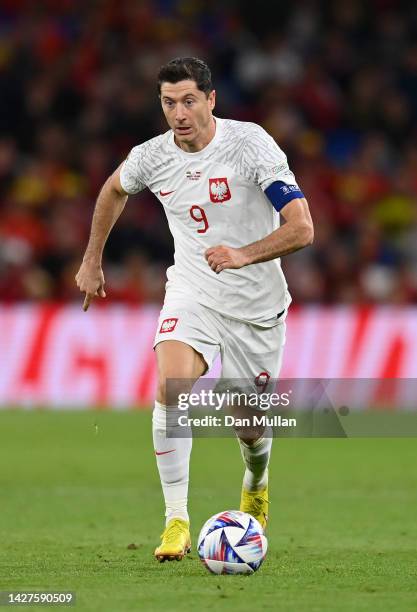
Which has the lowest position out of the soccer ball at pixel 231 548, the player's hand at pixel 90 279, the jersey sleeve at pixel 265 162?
the soccer ball at pixel 231 548

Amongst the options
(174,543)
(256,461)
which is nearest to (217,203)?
(256,461)

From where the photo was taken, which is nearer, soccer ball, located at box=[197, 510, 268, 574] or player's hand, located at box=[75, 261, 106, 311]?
soccer ball, located at box=[197, 510, 268, 574]

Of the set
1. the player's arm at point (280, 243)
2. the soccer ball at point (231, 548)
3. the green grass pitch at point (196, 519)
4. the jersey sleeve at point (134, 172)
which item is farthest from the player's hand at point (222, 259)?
the green grass pitch at point (196, 519)

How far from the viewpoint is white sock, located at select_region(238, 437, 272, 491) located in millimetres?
Answer: 7613

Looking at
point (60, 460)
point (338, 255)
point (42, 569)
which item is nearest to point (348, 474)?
point (60, 460)

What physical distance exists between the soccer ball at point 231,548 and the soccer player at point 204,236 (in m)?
0.43

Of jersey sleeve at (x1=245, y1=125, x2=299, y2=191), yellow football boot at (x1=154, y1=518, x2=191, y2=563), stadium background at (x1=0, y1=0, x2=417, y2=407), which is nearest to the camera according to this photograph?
yellow football boot at (x1=154, y1=518, x2=191, y2=563)

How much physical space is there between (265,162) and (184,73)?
60cm

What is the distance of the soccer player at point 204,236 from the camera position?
6777 mm

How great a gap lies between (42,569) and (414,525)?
2745mm

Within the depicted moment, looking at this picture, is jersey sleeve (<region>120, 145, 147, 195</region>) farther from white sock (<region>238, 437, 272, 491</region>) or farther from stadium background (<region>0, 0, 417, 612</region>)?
stadium background (<region>0, 0, 417, 612</region>)

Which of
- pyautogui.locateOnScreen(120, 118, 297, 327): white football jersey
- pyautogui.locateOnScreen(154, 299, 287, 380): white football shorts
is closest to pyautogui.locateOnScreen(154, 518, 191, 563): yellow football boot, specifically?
pyautogui.locateOnScreen(154, 299, 287, 380): white football shorts

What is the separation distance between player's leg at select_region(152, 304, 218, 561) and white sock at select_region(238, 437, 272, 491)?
815mm

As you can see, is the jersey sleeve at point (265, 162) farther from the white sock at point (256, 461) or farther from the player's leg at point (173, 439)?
the white sock at point (256, 461)
